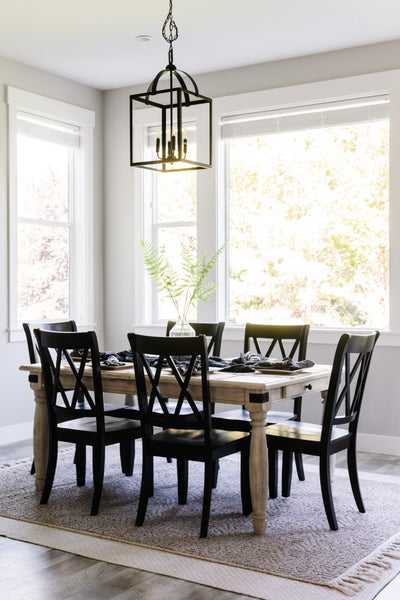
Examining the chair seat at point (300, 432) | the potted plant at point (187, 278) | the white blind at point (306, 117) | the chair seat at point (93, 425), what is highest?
the white blind at point (306, 117)

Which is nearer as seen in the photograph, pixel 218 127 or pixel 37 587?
pixel 37 587

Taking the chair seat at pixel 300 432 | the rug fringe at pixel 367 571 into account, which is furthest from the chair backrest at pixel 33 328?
the rug fringe at pixel 367 571

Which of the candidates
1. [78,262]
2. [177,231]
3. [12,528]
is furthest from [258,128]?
[12,528]

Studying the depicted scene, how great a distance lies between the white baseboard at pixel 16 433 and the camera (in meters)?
5.30

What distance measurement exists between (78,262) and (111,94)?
1.49 meters

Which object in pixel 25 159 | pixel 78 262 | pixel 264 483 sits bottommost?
pixel 264 483

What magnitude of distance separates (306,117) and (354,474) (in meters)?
2.85

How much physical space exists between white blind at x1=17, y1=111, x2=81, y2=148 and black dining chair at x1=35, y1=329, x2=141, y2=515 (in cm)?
247

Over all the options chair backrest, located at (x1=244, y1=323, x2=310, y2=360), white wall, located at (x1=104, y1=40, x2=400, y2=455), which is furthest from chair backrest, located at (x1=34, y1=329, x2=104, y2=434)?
white wall, located at (x1=104, y1=40, x2=400, y2=455)

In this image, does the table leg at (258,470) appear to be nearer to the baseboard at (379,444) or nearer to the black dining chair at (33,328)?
the black dining chair at (33,328)

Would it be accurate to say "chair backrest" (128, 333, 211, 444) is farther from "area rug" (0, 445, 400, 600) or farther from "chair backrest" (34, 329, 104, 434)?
"area rug" (0, 445, 400, 600)

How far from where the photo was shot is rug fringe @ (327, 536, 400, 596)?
2.68 meters

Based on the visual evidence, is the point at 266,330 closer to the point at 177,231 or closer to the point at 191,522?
the point at 191,522

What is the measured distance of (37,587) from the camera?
2.68 meters
